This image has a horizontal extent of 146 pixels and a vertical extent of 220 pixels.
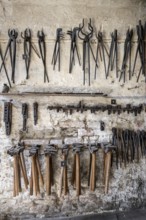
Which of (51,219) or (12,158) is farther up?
(12,158)

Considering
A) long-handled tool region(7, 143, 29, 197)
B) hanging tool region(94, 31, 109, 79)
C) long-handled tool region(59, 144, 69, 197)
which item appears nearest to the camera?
long-handled tool region(7, 143, 29, 197)

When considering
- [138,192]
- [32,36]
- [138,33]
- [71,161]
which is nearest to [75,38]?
[32,36]

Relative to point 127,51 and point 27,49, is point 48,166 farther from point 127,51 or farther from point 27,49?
point 127,51

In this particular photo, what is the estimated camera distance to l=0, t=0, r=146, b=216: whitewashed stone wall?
10.3 feet

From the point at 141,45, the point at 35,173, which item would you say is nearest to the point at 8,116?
the point at 35,173

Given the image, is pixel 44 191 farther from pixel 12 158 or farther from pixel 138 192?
pixel 138 192

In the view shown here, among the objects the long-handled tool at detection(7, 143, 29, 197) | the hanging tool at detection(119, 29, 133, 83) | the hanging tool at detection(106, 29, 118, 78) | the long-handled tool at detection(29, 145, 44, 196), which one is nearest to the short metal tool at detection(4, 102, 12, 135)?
the long-handled tool at detection(7, 143, 29, 197)

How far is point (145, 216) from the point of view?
3256mm

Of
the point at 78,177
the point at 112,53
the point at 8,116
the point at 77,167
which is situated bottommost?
the point at 78,177

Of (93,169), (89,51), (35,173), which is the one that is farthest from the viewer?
(89,51)

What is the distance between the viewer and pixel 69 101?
10.6 ft

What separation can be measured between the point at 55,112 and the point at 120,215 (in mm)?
1558

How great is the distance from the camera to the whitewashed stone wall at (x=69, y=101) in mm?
3127

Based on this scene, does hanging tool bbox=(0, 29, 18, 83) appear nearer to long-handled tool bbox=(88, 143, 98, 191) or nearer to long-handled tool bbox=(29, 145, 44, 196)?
long-handled tool bbox=(29, 145, 44, 196)
